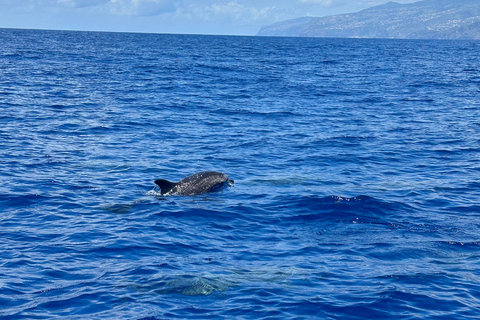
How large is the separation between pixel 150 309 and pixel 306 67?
66297 mm

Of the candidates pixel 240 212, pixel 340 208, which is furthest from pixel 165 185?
pixel 340 208

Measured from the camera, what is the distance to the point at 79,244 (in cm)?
1475

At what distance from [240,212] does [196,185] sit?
2768 mm

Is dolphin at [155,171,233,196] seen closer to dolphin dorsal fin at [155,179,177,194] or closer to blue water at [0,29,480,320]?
dolphin dorsal fin at [155,179,177,194]

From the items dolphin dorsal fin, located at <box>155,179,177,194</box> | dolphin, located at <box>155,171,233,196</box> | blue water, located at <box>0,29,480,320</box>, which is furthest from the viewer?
dolphin, located at <box>155,171,233,196</box>

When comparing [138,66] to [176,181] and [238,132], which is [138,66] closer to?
[238,132]

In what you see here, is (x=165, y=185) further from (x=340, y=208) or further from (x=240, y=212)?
(x=340, y=208)

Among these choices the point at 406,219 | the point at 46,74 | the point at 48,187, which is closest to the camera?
the point at 406,219

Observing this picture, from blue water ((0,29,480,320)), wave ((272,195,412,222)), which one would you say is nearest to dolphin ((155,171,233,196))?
blue water ((0,29,480,320))

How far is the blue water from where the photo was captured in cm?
1182

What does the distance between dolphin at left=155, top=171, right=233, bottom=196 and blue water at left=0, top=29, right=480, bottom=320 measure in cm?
49

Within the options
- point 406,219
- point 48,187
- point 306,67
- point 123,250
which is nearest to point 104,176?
point 48,187

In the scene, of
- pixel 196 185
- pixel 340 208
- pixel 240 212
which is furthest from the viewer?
pixel 196 185

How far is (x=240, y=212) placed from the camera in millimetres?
17844
